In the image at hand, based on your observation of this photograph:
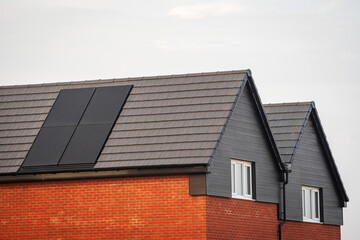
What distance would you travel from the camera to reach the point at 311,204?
36906 millimetres

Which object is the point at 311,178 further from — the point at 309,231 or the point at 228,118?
the point at 228,118

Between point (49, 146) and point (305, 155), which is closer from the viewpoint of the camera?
point (49, 146)

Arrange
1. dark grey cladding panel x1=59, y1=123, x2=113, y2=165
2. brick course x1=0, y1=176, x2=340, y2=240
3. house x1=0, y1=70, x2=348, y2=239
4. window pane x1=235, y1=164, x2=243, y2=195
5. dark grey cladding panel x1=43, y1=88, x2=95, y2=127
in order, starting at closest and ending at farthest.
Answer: brick course x1=0, y1=176, x2=340, y2=240 → house x1=0, y1=70, x2=348, y2=239 → dark grey cladding panel x1=59, y1=123, x2=113, y2=165 → window pane x1=235, y1=164, x2=243, y2=195 → dark grey cladding panel x1=43, y1=88, x2=95, y2=127

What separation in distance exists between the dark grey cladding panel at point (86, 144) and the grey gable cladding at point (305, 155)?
285 inches

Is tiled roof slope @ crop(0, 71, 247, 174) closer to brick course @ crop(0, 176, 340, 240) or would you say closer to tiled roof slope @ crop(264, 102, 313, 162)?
brick course @ crop(0, 176, 340, 240)

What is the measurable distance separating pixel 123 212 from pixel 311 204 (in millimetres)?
9594

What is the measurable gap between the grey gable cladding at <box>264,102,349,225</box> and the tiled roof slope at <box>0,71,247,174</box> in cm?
506

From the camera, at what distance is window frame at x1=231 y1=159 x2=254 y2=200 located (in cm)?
3127

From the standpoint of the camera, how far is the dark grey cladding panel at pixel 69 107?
32531mm

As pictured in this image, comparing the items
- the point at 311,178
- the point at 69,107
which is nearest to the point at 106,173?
the point at 69,107

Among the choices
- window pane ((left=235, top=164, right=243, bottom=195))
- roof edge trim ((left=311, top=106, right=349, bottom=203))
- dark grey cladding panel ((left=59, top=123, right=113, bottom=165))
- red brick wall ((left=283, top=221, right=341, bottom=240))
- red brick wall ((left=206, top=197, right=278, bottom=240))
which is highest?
roof edge trim ((left=311, top=106, right=349, bottom=203))

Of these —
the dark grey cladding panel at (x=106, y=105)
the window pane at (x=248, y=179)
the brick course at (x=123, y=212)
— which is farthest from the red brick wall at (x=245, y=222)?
the dark grey cladding panel at (x=106, y=105)

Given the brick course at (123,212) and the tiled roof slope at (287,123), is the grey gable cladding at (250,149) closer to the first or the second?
the brick course at (123,212)

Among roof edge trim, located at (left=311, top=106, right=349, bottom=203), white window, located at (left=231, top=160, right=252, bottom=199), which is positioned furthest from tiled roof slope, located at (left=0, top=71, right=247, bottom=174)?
roof edge trim, located at (left=311, top=106, right=349, bottom=203)
